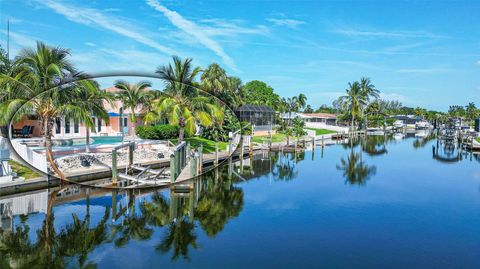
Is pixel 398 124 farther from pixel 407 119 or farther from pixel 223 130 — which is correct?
pixel 223 130

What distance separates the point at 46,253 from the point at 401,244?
13.4m

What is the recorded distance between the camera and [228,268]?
1343 cm

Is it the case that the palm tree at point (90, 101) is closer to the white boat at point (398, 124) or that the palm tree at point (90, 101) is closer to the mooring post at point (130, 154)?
the mooring post at point (130, 154)

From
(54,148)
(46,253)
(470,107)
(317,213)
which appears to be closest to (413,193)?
(317,213)

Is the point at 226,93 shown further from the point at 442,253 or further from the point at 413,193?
the point at 442,253

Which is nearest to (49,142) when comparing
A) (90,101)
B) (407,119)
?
(90,101)

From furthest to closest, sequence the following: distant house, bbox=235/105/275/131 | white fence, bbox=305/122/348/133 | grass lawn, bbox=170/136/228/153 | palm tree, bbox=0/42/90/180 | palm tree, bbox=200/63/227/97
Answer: white fence, bbox=305/122/348/133 < distant house, bbox=235/105/275/131 < palm tree, bbox=200/63/227/97 < grass lawn, bbox=170/136/228/153 < palm tree, bbox=0/42/90/180

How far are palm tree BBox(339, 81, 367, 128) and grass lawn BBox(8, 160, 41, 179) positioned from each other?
71.0 metres

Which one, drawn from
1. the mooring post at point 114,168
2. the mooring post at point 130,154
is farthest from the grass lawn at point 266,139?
the mooring post at point 114,168

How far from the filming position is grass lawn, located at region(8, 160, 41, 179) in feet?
73.0

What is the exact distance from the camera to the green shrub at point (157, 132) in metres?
37.1

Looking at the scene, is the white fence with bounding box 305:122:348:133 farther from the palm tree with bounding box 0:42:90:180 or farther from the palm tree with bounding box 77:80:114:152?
the palm tree with bounding box 0:42:90:180

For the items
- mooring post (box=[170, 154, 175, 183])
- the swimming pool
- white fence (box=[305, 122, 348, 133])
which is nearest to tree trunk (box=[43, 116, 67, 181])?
the swimming pool

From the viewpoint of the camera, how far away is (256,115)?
63.1 meters
